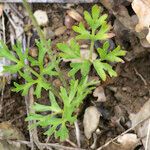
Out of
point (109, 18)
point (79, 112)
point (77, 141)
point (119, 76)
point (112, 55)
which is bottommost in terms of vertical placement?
point (77, 141)

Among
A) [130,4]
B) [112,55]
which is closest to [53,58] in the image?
[112,55]

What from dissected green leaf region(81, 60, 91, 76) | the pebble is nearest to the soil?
the pebble

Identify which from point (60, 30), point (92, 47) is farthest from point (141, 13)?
point (60, 30)

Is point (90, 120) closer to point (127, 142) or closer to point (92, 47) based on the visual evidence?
point (127, 142)

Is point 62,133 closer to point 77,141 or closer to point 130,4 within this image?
point 77,141

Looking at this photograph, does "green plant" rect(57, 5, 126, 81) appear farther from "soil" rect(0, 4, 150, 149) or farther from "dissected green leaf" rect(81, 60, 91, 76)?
"soil" rect(0, 4, 150, 149)

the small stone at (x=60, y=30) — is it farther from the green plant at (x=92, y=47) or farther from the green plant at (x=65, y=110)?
the green plant at (x=65, y=110)

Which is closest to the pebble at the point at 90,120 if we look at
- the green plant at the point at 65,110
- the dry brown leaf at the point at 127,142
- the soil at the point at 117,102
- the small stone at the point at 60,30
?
the soil at the point at 117,102

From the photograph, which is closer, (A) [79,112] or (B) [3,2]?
(A) [79,112]
